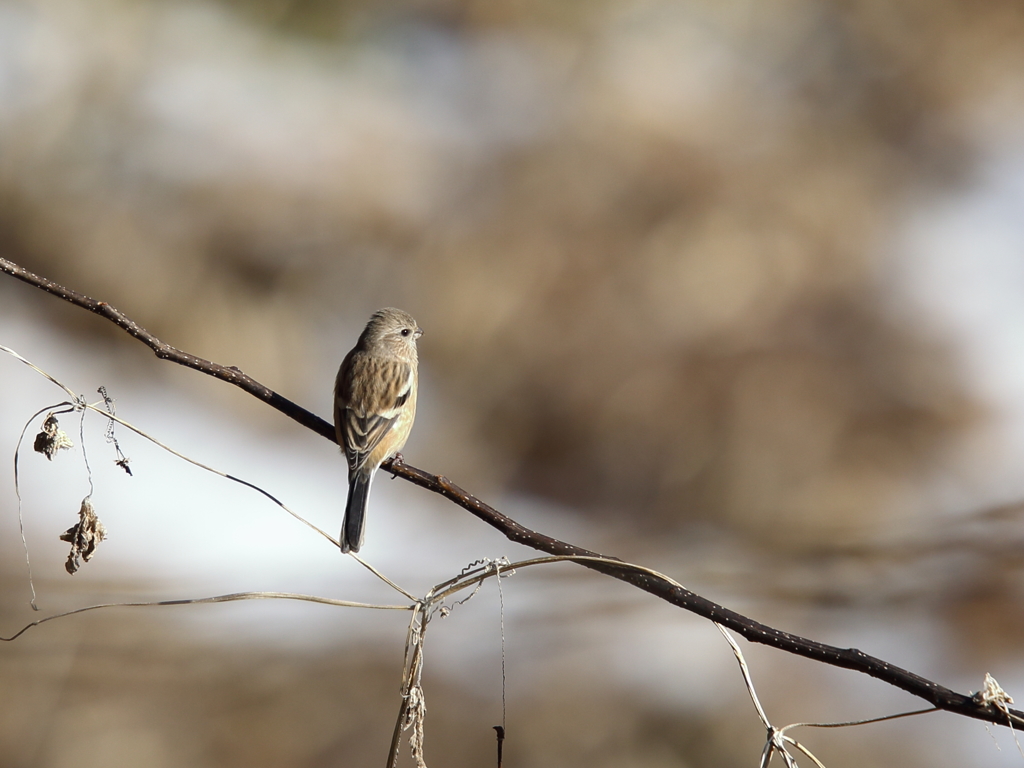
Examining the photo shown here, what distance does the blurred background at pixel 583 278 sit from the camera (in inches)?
195

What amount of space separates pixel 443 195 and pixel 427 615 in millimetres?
4616

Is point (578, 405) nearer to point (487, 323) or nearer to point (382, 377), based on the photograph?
point (487, 323)

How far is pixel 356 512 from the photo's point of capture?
100 inches

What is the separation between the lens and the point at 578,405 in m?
5.36

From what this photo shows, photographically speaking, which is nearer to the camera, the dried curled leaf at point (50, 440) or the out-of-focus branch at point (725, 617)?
the out-of-focus branch at point (725, 617)

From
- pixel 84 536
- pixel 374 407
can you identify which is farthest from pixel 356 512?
pixel 84 536

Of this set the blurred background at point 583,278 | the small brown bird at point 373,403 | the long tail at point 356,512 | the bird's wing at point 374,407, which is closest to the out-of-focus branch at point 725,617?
the long tail at point 356,512

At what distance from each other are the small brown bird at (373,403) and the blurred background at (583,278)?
1.91 meters

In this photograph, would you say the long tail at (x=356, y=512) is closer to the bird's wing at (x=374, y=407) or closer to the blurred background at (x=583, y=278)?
the bird's wing at (x=374, y=407)

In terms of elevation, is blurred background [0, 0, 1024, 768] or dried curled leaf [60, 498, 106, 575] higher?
blurred background [0, 0, 1024, 768]

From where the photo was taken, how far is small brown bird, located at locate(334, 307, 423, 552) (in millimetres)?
2691

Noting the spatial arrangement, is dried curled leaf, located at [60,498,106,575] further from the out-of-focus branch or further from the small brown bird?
the small brown bird

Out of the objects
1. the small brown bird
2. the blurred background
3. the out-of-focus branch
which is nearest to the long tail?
the small brown bird

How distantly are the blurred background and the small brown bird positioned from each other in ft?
6.28
